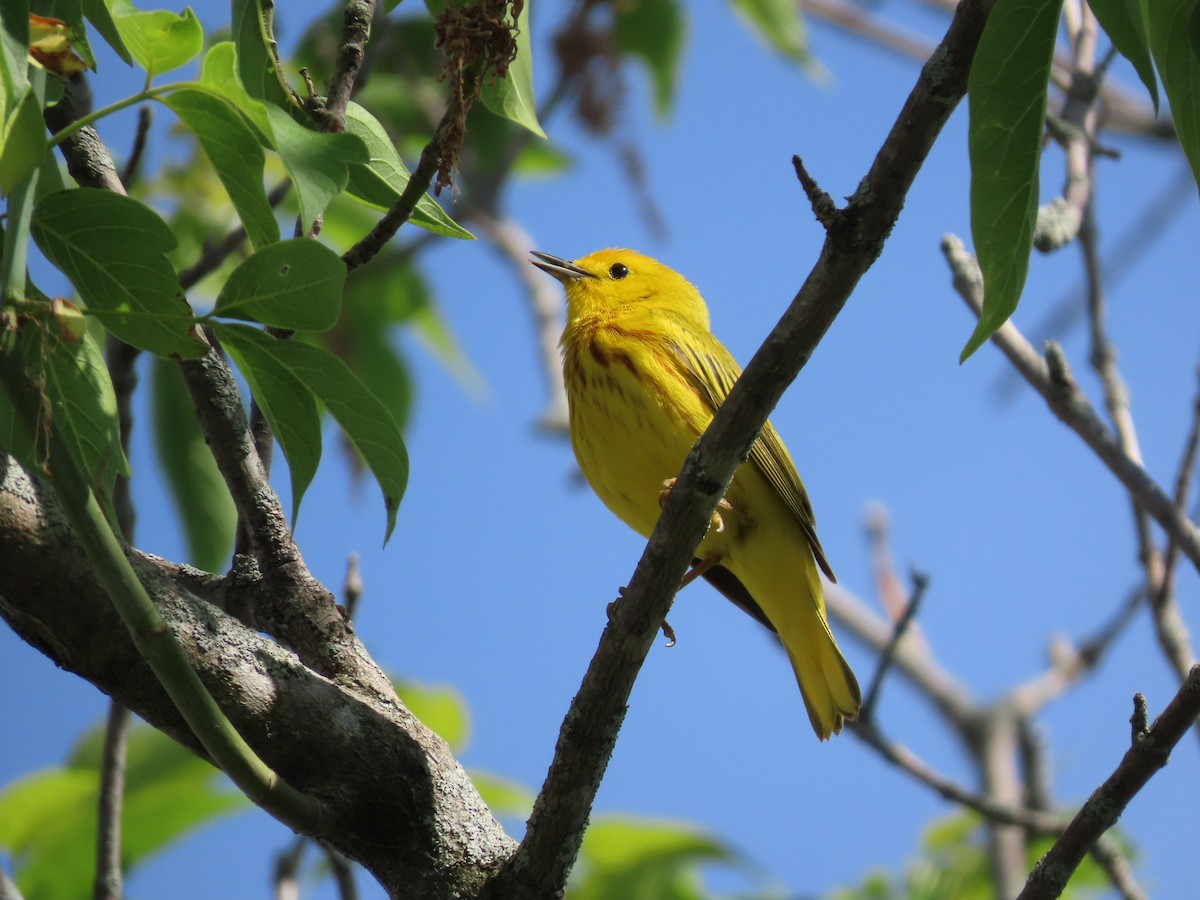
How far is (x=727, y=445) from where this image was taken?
2.33 meters

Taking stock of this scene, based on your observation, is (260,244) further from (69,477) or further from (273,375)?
(69,477)

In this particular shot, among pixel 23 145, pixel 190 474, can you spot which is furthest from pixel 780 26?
pixel 23 145

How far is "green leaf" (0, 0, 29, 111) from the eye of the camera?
4.98ft

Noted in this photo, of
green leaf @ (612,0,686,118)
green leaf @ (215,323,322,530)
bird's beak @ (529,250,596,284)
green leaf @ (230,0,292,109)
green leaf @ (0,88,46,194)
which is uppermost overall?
green leaf @ (612,0,686,118)

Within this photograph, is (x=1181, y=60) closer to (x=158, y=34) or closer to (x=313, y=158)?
(x=313, y=158)

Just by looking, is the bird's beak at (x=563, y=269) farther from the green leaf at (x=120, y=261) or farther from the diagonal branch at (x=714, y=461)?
the green leaf at (x=120, y=261)

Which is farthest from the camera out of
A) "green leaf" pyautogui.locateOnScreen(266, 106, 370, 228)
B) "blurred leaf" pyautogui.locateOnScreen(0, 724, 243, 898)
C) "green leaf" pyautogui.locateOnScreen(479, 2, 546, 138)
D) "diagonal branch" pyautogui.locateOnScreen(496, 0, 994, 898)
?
"blurred leaf" pyautogui.locateOnScreen(0, 724, 243, 898)

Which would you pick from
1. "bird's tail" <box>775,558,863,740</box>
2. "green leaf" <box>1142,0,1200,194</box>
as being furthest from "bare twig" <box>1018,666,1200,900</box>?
"bird's tail" <box>775,558,863,740</box>

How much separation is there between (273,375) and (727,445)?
0.82m

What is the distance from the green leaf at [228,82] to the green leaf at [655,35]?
3874mm

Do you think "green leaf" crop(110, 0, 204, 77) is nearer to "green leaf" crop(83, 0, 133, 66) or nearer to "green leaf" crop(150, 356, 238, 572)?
"green leaf" crop(83, 0, 133, 66)

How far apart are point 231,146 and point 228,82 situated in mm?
105

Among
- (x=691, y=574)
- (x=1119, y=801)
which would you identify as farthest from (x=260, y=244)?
(x=691, y=574)

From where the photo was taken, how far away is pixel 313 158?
1.68 m
